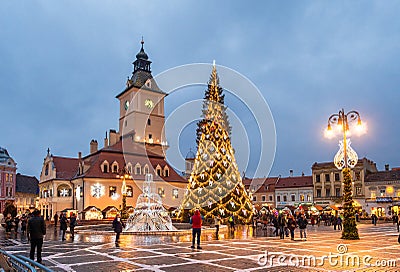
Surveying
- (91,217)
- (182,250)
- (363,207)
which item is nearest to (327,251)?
(182,250)

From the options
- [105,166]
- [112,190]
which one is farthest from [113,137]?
[112,190]

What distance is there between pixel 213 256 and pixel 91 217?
119ft

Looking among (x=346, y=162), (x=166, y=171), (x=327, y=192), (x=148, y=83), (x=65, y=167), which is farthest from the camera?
(x=148, y=83)

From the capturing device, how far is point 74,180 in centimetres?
5231

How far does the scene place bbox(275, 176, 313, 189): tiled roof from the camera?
2937 inches

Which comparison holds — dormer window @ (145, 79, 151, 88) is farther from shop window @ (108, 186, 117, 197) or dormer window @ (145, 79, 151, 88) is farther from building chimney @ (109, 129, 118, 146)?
shop window @ (108, 186, 117, 197)

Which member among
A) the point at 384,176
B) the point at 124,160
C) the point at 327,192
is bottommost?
the point at 327,192

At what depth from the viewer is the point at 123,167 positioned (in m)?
46.1

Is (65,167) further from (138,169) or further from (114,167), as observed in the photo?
(138,169)

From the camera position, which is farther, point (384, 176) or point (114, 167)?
point (384, 176)

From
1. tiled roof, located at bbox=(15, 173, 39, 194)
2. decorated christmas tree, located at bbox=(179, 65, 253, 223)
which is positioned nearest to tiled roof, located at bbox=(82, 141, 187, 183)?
decorated christmas tree, located at bbox=(179, 65, 253, 223)

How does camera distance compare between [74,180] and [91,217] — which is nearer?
[91,217]

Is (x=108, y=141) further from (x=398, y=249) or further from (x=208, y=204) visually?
(x=398, y=249)

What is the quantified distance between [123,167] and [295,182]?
42.6 metres
